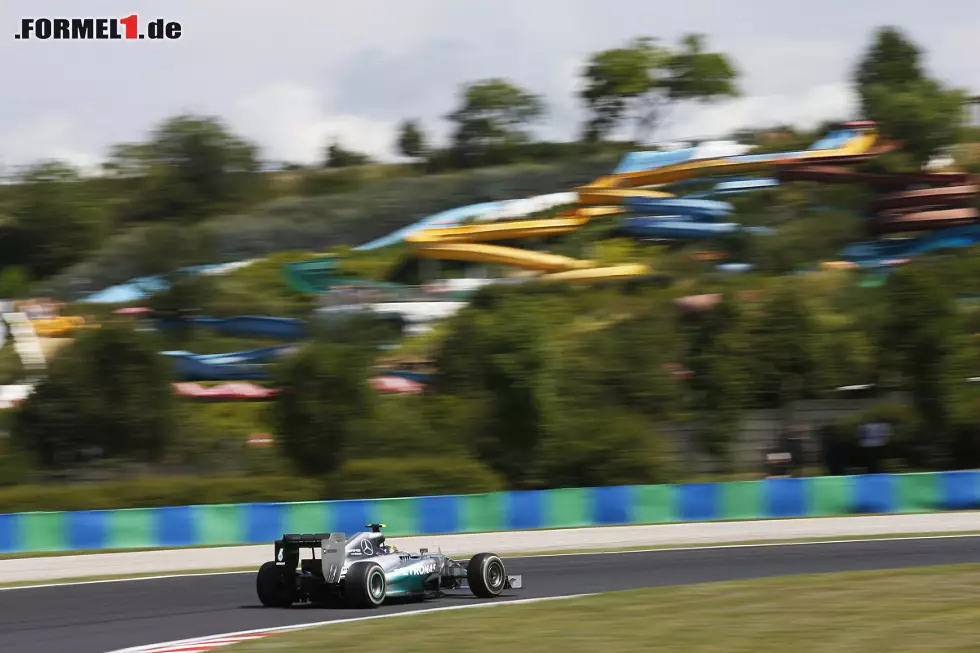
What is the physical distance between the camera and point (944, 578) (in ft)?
41.8

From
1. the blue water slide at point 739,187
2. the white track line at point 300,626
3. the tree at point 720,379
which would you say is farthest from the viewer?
the blue water slide at point 739,187

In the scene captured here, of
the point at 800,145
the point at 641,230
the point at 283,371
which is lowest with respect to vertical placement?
the point at 283,371

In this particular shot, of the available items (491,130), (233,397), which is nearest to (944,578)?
(233,397)

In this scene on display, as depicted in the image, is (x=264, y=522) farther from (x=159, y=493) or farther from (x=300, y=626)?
(x=300, y=626)

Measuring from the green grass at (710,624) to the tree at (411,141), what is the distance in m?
83.6

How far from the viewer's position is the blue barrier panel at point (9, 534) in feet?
66.8

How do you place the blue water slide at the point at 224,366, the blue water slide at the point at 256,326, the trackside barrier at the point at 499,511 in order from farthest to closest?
the blue water slide at the point at 256,326, the blue water slide at the point at 224,366, the trackside barrier at the point at 499,511

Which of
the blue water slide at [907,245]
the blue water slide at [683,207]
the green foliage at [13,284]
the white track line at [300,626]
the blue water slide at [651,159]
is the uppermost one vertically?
the blue water slide at [651,159]

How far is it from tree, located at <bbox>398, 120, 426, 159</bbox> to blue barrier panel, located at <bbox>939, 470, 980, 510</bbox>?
72.8 m

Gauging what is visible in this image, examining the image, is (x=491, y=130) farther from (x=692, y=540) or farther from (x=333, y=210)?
(x=692, y=540)

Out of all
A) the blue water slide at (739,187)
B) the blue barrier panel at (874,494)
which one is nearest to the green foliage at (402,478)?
the blue barrier panel at (874,494)

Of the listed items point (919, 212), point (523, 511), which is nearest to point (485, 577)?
point (523, 511)

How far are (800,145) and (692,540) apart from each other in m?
63.2

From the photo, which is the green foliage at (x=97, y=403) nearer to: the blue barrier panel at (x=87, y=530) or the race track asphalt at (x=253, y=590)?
the blue barrier panel at (x=87, y=530)
